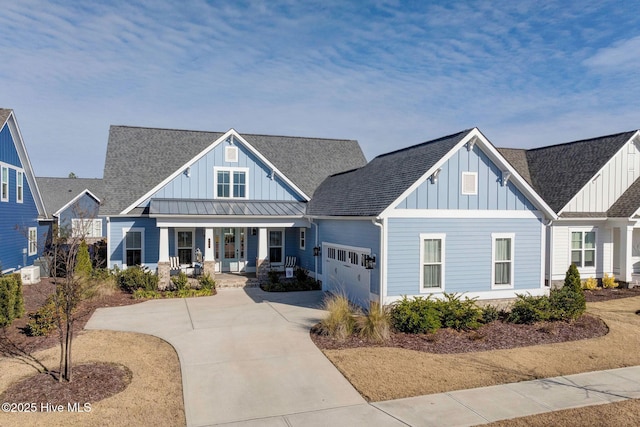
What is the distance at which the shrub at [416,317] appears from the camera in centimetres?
1235

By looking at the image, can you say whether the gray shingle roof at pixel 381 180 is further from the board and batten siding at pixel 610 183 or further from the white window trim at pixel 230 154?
the board and batten siding at pixel 610 183

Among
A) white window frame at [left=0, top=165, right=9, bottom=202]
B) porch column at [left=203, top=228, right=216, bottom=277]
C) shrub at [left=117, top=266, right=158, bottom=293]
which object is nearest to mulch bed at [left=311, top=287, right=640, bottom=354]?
porch column at [left=203, top=228, right=216, bottom=277]

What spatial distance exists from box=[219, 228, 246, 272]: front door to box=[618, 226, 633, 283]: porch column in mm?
18005

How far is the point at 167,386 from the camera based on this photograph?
28.7ft

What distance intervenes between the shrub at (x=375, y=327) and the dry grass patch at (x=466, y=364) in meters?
0.65

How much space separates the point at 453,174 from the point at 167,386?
10.5 m

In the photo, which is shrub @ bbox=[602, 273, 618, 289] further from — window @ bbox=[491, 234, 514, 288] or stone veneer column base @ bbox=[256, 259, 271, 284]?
stone veneer column base @ bbox=[256, 259, 271, 284]

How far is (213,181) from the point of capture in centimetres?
2155

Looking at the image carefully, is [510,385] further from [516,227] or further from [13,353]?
[13,353]

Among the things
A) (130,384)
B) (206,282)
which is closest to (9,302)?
(130,384)

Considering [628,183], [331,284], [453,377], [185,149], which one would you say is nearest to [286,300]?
[331,284]

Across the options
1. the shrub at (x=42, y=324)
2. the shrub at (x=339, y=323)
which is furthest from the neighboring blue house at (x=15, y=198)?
the shrub at (x=339, y=323)

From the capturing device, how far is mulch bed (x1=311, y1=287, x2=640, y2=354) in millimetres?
11516

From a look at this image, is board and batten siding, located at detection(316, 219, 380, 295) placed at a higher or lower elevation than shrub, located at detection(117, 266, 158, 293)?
higher
